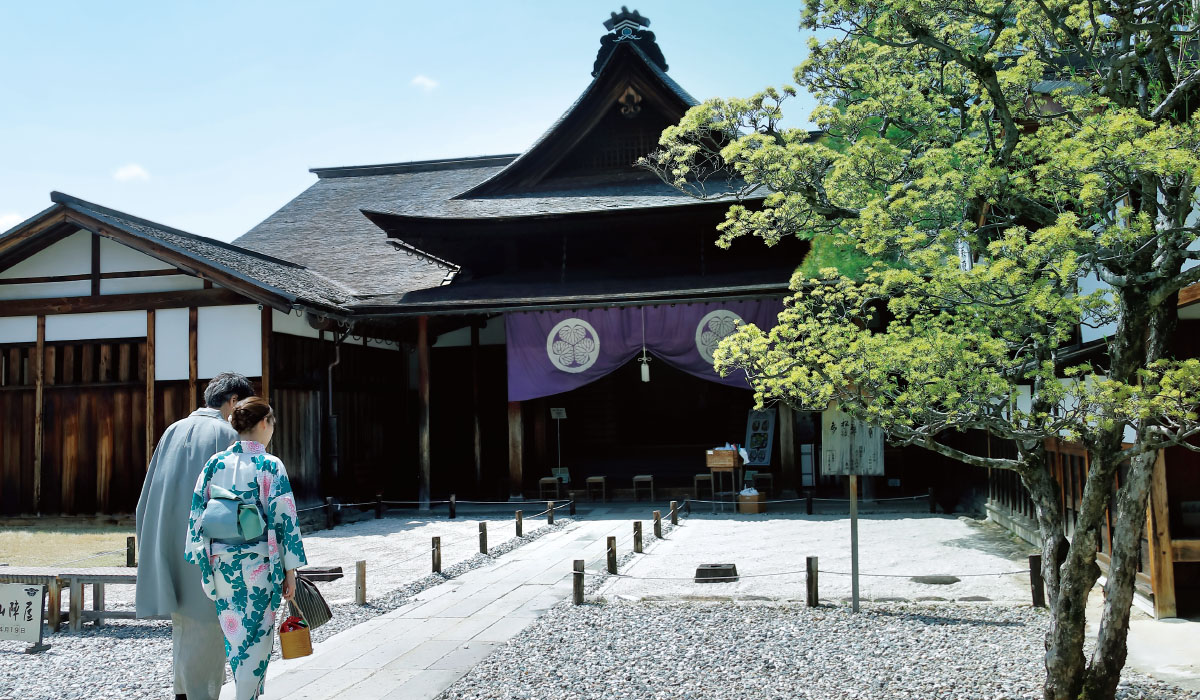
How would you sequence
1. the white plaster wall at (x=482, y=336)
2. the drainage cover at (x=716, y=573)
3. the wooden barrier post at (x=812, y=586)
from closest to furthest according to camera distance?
1. the wooden barrier post at (x=812, y=586)
2. the drainage cover at (x=716, y=573)
3. the white plaster wall at (x=482, y=336)

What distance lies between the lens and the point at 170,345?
14.5 meters

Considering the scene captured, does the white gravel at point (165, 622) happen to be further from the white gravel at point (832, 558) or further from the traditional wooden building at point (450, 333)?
the traditional wooden building at point (450, 333)

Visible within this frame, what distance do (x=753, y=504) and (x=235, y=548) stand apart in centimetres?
1149

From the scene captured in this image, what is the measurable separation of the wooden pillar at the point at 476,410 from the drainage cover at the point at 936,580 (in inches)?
398

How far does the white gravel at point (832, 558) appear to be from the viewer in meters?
8.45

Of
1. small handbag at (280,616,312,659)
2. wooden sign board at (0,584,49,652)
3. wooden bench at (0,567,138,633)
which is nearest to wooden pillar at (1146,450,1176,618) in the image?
small handbag at (280,616,312,659)

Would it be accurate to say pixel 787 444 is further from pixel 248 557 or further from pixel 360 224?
pixel 360 224

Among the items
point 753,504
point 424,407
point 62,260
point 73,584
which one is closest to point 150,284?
point 62,260

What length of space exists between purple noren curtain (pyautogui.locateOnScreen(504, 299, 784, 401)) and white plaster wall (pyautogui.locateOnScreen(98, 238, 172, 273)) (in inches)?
239

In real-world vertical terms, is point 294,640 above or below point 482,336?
below

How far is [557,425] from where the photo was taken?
18703 millimetres

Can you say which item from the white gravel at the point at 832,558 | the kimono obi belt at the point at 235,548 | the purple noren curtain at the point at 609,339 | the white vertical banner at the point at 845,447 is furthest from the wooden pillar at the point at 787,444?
the kimono obi belt at the point at 235,548

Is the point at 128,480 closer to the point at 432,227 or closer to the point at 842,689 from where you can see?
the point at 432,227

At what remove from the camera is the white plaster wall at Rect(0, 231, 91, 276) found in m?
14.9
